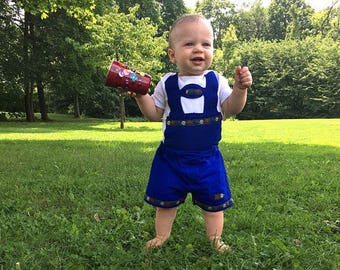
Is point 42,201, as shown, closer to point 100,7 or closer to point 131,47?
point 131,47

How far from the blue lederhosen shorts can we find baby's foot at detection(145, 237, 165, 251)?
1.15ft

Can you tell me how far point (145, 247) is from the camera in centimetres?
310

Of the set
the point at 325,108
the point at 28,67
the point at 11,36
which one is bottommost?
the point at 325,108

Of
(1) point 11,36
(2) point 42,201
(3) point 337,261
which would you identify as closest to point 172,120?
(3) point 337,261

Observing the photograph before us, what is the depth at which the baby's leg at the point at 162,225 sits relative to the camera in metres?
3.12

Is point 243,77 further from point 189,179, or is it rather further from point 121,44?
point 121,44

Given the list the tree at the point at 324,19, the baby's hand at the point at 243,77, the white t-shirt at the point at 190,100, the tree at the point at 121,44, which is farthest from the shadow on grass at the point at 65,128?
the tree at the point at 324,19

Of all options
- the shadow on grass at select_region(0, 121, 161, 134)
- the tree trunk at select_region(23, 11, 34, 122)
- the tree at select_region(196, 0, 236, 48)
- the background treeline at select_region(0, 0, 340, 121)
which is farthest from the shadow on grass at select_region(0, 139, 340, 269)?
the tree at select_region(196, 0, 236, 48)

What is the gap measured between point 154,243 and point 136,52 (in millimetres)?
15039

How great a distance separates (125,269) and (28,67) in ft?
77.9

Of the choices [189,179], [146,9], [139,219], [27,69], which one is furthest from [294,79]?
[189,179]

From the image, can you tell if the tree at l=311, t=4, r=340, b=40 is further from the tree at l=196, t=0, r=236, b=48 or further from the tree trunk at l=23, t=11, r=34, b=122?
the tree trunk at l=23, t=11, r=34, b=122

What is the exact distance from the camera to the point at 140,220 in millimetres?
3795

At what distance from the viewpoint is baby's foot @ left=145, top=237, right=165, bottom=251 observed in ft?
10.1
